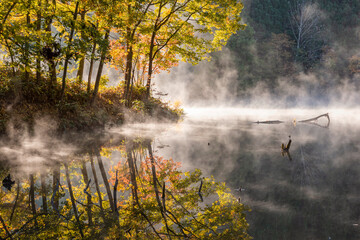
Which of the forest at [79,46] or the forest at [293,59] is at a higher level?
the forest at [293,59]

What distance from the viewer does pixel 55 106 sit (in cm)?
1293

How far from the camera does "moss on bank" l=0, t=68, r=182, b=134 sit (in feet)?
37.8

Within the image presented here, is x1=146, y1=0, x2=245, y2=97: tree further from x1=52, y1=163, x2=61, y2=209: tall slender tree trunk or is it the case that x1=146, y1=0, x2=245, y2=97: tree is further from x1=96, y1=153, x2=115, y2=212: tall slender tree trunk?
x1=52, y1=163, x2=61, y2=209: tall slender tree trunk

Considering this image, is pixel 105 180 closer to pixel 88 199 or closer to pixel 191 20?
pixel 88 199

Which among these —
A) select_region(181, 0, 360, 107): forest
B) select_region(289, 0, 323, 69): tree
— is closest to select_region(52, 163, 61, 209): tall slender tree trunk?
select_region(181, 0, 360, 107): forest

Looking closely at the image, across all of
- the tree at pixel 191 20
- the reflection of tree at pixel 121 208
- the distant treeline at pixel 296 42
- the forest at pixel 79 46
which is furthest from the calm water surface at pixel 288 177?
the distant treeline at pixel 296 42

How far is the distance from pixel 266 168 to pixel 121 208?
17.1 feet

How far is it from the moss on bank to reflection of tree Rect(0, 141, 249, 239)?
4714 millimetres

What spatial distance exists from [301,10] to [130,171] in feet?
180

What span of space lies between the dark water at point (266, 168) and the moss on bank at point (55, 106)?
689 mm

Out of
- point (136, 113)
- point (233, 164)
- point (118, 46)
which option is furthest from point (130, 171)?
point (118, 46)

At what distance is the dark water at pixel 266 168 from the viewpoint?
5.21m

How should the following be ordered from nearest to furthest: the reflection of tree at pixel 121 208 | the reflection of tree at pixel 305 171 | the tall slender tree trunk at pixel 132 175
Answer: the reflection of tree at pixel 121 208
the tall slender tree trunk at pixel 132 175
the reflection of tree at pixel 305 171

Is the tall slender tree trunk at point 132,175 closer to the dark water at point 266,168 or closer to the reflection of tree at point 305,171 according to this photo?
the dark water at point 266,168
